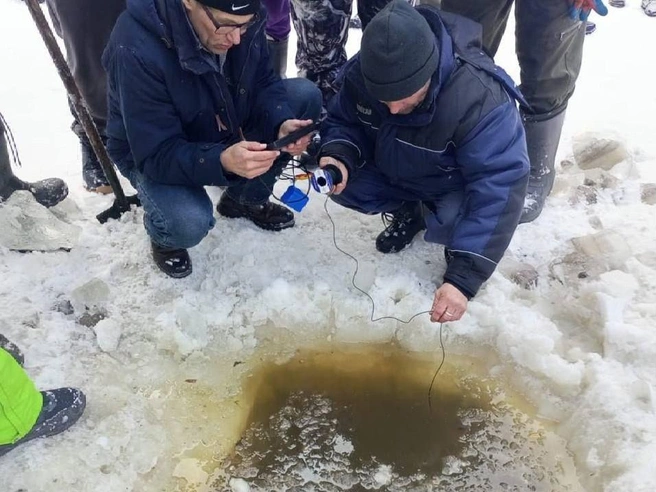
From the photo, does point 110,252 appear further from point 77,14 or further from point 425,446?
point 425,446

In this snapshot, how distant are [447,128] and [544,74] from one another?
30.7 inches

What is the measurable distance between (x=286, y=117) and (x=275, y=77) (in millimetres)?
246

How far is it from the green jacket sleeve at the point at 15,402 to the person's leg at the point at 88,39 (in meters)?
1.42

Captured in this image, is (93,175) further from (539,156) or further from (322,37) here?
(539,156)

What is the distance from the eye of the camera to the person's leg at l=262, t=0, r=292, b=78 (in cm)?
299

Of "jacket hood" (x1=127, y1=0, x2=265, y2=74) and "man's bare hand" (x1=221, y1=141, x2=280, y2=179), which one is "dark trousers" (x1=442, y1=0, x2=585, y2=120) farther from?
"jacket hood" (x1=127, y1=0, x2=265, y2=74)

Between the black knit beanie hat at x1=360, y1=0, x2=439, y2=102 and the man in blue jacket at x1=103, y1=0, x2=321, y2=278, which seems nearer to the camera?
the black knit beanie hat at x1=360, y1=0, x2=439, y2=102

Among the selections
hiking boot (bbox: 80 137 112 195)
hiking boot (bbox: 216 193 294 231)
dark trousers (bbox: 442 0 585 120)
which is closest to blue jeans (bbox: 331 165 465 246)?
hiking boot (bbox: 216 193 294 231)

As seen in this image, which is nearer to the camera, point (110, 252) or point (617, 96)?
point (110, 252)

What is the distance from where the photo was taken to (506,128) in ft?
6.78

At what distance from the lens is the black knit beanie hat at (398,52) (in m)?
1.81

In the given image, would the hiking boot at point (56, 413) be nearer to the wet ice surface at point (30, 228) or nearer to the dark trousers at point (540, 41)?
the wet ice surface at point (30, 228)

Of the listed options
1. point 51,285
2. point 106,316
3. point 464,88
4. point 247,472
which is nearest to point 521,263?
point 464,88

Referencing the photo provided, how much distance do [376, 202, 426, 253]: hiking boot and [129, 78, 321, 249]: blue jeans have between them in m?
0.57
